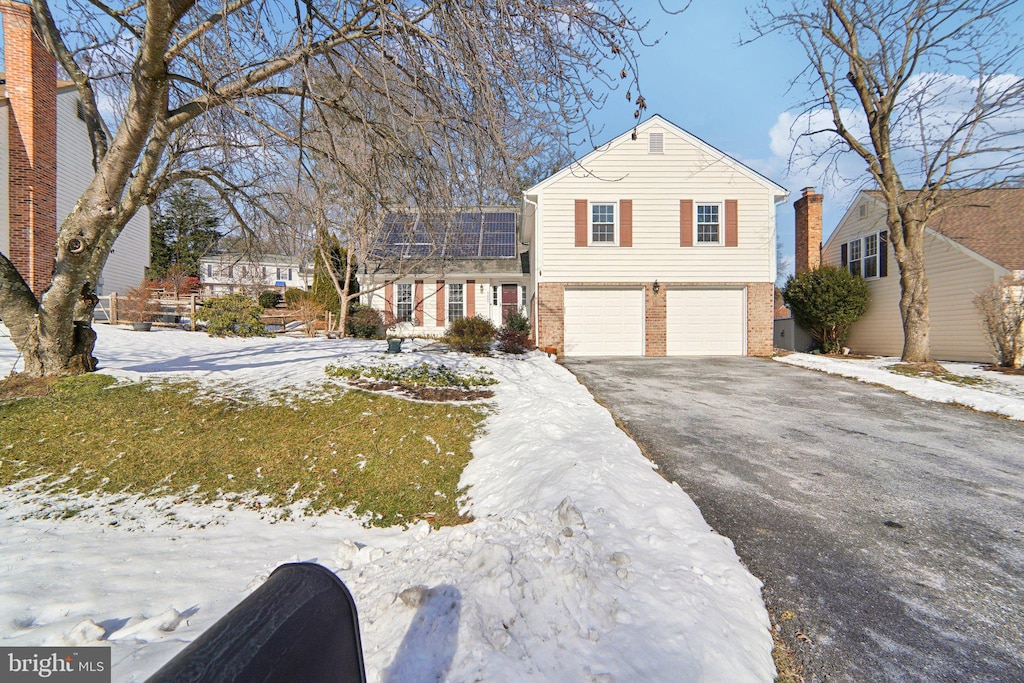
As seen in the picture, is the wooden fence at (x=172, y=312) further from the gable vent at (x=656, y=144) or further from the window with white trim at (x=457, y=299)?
the gable vent at (x=656, y=144)

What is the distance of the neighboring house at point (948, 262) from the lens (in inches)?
530

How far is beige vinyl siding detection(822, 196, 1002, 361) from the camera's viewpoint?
13.7m

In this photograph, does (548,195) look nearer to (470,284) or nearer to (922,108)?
(470,284)

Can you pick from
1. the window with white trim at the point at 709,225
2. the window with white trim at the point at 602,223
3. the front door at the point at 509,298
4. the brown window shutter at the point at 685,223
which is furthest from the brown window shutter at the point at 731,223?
the front door at the point at 509,298

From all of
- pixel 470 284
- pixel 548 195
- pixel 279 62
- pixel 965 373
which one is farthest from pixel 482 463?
pixel 470 284

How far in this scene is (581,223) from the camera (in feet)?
50.9

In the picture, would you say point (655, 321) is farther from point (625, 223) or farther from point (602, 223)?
point (602, 223)

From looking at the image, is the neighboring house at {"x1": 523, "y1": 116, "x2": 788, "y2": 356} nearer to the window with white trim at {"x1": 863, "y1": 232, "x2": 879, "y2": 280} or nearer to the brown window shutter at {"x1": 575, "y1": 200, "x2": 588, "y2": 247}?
the brown window shutter at {"x1": 575, "y1": 200, "x2": 588, "y2": 247}

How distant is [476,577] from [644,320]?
14.0m

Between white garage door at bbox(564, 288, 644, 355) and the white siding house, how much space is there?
13.7m

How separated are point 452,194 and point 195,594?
5.05 m

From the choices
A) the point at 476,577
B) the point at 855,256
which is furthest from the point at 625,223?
the point at 476,577

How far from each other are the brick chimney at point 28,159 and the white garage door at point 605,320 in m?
16.1

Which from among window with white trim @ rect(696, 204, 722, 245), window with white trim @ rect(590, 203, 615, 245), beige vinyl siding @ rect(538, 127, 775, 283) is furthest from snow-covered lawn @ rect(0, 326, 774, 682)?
window with white trim @ rect(696, 204, 722, 245)
